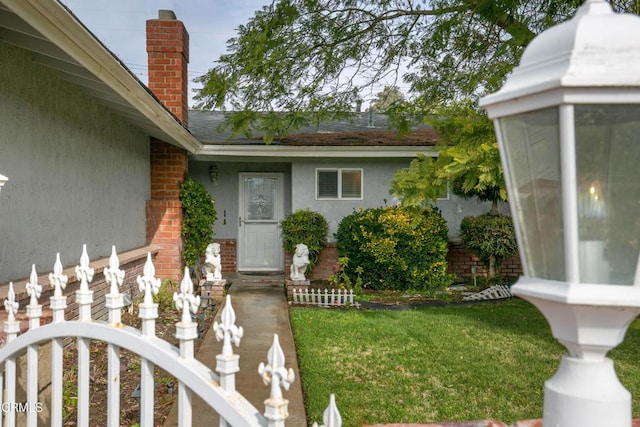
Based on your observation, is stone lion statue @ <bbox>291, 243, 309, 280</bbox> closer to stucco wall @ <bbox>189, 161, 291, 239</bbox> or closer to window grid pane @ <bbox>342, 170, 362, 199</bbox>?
window grid pane @ <bbox>342, 170, 362, 199</bbox>

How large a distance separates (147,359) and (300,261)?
8.03m

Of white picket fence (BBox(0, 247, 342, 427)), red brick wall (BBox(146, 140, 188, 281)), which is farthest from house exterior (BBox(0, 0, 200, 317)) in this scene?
white picket fence (BBox(0, 247, 342, 427))

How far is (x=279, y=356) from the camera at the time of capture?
1489mm

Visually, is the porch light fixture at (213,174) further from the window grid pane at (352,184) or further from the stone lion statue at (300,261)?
the stone lion statue at (300,261)

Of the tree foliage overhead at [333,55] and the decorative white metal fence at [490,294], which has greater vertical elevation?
the tree foliage overhead at [333,55]

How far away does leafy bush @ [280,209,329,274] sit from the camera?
10641 mm

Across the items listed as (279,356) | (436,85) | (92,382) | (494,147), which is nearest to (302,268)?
(436,85)

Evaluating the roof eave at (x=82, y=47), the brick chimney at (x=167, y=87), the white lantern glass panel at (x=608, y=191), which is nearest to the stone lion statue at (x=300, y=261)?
the brick chimney at (x=167, y=87)

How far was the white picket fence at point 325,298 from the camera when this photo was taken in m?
8.97

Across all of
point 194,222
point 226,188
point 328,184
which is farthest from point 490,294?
point 226,188

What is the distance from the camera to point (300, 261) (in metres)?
9.89

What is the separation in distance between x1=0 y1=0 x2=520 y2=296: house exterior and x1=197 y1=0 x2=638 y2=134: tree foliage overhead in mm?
1286

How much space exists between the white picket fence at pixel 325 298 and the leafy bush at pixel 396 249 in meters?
1.09

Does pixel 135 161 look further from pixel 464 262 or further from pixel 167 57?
pixel 464 262
